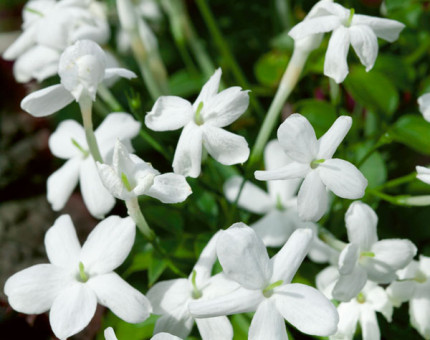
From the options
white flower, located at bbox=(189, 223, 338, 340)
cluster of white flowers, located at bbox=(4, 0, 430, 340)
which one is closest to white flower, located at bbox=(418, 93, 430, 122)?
cluster of white flowers, located at bbox=(4, 0, 430, 340)

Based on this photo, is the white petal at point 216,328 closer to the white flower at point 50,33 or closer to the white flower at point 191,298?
the white flower at point 191,298

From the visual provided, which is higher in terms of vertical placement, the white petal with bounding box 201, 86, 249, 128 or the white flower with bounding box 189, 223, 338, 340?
the white petal with bounding box 201, 86, 249, 128

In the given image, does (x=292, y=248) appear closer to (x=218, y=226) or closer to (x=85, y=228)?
(x=218, y=226)

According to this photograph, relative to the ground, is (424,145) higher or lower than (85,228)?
higher

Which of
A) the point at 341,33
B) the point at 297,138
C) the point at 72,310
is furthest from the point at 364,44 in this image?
the point at 72,310

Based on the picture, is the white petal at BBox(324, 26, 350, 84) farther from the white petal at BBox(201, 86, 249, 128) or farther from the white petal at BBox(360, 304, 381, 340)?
the white petal at BBox(360, 304, 381, 340)

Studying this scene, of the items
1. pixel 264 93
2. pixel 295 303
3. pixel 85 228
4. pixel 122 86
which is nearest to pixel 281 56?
pixel 264 93
